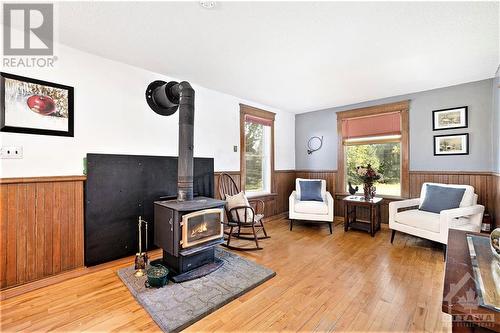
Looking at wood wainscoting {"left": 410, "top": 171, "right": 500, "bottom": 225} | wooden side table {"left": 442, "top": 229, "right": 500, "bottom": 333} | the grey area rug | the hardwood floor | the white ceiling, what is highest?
the white ceiling

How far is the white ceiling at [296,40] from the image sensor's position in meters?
1.80

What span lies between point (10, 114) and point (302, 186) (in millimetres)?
4030

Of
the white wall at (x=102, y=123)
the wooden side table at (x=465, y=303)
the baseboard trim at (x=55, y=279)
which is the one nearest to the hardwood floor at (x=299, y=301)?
the baseboard trim at (x=55, y=279)

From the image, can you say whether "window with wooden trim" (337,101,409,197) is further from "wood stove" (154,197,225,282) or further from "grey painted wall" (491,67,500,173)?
"wood stove" (154,197,225,282)

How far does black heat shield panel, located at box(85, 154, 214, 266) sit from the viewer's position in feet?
8.02

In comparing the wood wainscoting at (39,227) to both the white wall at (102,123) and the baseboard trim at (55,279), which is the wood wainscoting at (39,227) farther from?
the white wall at (102,123)

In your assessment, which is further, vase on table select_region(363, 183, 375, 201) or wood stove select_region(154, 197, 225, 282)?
vase on table select_region(363, 183, 375, 201)

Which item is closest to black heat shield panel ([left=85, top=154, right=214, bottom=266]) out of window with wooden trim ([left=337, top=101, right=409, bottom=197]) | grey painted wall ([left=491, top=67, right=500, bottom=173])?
window with wooden trim ([left=337, top=101, right=409, bottom=197])

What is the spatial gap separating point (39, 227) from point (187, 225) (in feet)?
4.58

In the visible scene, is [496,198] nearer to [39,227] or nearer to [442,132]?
[442,132]

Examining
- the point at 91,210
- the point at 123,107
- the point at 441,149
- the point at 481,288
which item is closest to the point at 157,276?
the point at 91,210

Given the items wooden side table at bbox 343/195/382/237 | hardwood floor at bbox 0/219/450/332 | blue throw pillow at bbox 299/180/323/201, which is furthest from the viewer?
blue throw pillow at bbox 299/180/323/201

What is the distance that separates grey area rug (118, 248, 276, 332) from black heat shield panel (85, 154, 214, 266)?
14.3 inches

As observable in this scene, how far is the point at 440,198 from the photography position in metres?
3.17
